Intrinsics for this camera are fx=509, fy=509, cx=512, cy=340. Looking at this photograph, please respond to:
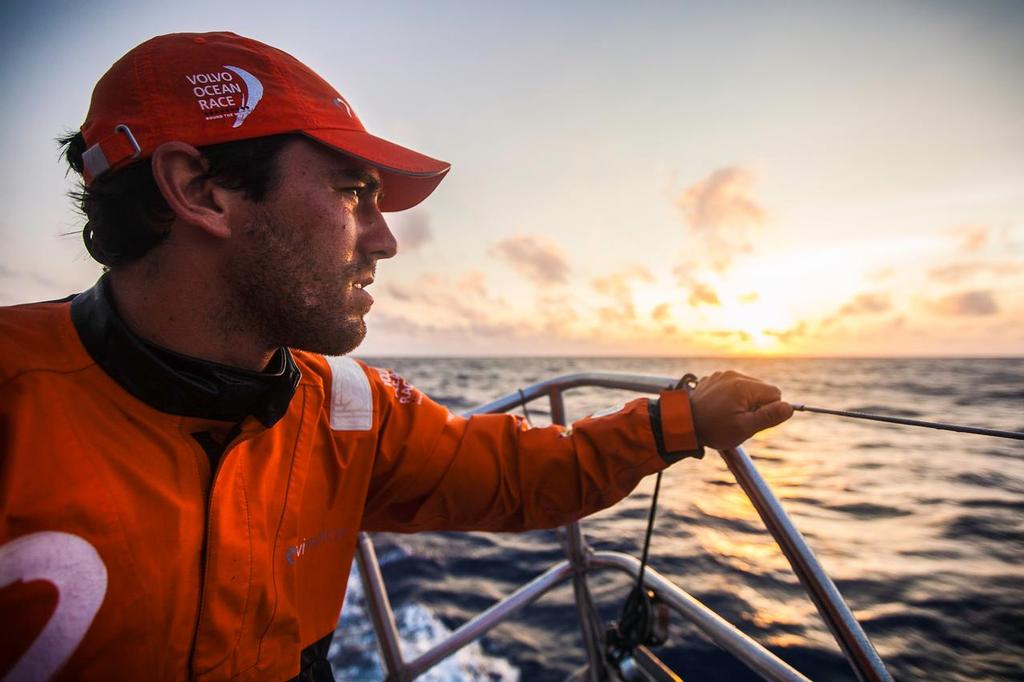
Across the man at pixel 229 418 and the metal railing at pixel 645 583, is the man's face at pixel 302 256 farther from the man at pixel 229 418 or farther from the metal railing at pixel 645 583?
the metal railing at pixel 645 583

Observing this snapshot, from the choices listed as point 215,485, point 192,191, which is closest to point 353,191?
point 192,191

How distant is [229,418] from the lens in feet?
3.62

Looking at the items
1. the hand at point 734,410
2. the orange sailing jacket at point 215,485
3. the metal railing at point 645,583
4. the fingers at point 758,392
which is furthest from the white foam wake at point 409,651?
the fingers at point 758,392

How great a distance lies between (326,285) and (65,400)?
523mm

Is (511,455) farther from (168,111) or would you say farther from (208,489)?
(168,111)

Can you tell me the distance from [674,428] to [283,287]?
1031mm

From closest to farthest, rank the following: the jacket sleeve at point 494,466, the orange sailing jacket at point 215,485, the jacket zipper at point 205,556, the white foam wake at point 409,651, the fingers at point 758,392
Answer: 1. the orange sailing jacket at point 215,485
2. the jacket zipper at point 205,556
3. the fingers at point 758,392
4. the jacket sleeve at point 494,466
5. the white foam wake at point 409,651

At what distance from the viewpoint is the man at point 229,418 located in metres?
0.85

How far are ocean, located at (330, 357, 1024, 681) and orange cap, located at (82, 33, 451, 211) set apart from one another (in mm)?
1262

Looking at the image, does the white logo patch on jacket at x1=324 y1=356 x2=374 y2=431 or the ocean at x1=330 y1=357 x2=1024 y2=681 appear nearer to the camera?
the white logo patch on jacket at x1=324 y1=356 x2=374 y2=431

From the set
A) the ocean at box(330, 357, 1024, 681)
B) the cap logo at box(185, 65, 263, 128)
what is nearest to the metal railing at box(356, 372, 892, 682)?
the ocean at box(330, 357, 1024, 681)

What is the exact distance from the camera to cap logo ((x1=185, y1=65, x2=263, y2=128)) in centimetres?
111

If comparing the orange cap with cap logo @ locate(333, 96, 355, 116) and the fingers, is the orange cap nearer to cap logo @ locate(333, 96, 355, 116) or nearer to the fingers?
cap logo @ locate(333, 96, 355, 116)

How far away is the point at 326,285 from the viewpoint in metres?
1.21
